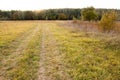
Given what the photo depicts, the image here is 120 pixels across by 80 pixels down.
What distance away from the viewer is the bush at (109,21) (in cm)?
2025

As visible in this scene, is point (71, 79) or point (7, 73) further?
point (7, 73)

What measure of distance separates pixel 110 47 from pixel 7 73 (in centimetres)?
751

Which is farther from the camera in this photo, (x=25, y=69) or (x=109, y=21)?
(x=109, y=21)

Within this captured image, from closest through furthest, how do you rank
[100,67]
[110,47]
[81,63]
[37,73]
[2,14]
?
[37,73]
[100,67]
[81,63]
[110,47]
[2,14]

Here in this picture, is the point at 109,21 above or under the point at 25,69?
above

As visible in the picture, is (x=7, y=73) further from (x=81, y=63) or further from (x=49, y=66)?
(x=81, y=63)

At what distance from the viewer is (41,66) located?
8492mm

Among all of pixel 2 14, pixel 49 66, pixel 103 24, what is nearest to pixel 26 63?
pixel 49 66

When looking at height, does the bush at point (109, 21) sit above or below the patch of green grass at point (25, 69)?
above

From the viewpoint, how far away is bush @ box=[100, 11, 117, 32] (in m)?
20.2

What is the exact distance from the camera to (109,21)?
2048cm

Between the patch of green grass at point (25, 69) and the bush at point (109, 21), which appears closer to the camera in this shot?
the patch of green grass at point (25, 69)

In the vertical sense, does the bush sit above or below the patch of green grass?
above

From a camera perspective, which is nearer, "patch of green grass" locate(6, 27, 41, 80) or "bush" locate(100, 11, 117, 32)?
"patch of green grass" locate(6, 27, 41, 80)
